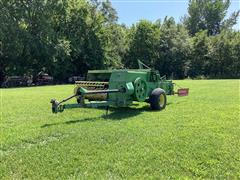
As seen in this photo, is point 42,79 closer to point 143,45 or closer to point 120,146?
point 143,45

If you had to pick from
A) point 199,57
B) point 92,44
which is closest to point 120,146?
point 92,44

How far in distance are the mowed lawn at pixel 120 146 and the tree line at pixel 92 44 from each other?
2203cm

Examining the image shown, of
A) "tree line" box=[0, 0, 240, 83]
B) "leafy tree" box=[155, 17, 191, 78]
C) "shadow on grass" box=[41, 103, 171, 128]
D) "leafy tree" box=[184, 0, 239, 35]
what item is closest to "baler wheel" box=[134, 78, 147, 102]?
"shadow on grass" box=[41, 103, 171, 128]

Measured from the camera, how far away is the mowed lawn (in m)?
3.88

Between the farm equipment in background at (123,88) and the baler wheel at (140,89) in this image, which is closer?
the farm equipment in background at (123,88)

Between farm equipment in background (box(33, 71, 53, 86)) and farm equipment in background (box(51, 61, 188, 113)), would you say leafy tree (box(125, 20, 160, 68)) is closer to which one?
farm equipment in background (box(33, 71, 53, 86))

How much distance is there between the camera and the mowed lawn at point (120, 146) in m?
3.88

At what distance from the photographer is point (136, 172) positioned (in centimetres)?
384

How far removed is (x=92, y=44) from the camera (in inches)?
1344

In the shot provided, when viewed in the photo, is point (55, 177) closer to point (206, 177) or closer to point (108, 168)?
Result: point (108, 168)

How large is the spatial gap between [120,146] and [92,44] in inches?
1180

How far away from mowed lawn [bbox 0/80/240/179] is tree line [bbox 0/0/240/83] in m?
22.0

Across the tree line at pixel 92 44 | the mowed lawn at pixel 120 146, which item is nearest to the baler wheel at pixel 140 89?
the mowed lawn at pixel 120 146

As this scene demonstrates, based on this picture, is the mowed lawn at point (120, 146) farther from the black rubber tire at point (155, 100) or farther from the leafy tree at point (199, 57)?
the leafy tree at point (199, 57)
